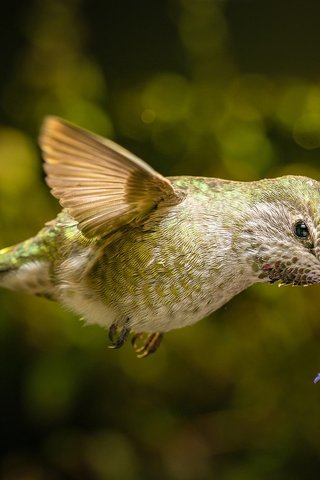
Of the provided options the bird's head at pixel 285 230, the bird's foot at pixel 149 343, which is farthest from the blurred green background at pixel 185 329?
the bird's head at pixel 285 230

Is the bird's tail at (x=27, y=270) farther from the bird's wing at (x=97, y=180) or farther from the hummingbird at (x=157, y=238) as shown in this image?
the bird's wing at (x=97, y=180)

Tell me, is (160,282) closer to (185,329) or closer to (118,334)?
(118,334)

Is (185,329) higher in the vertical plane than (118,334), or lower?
higher

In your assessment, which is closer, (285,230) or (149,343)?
(285,230)

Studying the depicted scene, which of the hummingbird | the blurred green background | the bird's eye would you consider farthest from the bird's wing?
the blurred green background

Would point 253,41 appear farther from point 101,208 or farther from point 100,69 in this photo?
point 101,208

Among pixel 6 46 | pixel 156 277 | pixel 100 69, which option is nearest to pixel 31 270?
pixel 156 277

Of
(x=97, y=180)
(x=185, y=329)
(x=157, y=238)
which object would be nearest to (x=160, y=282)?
(x=157, y=238)
